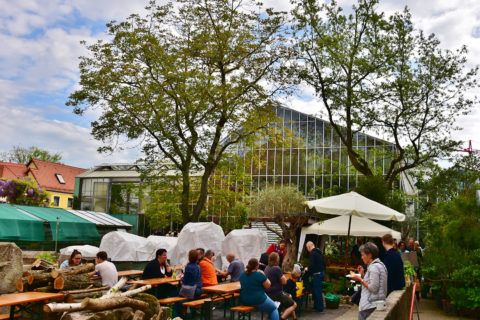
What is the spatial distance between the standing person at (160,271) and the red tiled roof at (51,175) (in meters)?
42.0

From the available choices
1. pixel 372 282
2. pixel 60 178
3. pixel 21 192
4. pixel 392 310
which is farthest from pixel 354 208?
pixel 60 178

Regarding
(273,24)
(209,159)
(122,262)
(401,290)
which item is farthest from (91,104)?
(401,290)

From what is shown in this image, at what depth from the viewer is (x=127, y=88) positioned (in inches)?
694

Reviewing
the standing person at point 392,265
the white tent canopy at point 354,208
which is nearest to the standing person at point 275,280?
the standing person at point 392,265

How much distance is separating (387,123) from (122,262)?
1164 centimetres

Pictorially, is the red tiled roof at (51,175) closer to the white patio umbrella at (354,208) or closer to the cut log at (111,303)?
the white patio umbrella at (354,208)

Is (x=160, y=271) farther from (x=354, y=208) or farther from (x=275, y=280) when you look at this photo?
(x=354, y=208)

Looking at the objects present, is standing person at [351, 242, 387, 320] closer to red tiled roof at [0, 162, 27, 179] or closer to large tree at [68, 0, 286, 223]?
large tree at [68, 0, 286, 223]

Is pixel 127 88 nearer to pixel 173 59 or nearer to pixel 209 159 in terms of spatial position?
pixel 173 59

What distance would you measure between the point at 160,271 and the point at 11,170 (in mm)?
47107

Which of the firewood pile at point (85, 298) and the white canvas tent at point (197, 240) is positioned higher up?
the white canvas tent at point (197, 240)

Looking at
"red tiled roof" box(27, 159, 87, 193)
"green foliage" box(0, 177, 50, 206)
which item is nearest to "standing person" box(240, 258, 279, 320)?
"green foliage" box(0, 177, 50, 206)

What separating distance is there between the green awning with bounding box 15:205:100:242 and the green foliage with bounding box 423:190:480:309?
15101 mm

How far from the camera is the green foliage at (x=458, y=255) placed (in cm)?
1030
